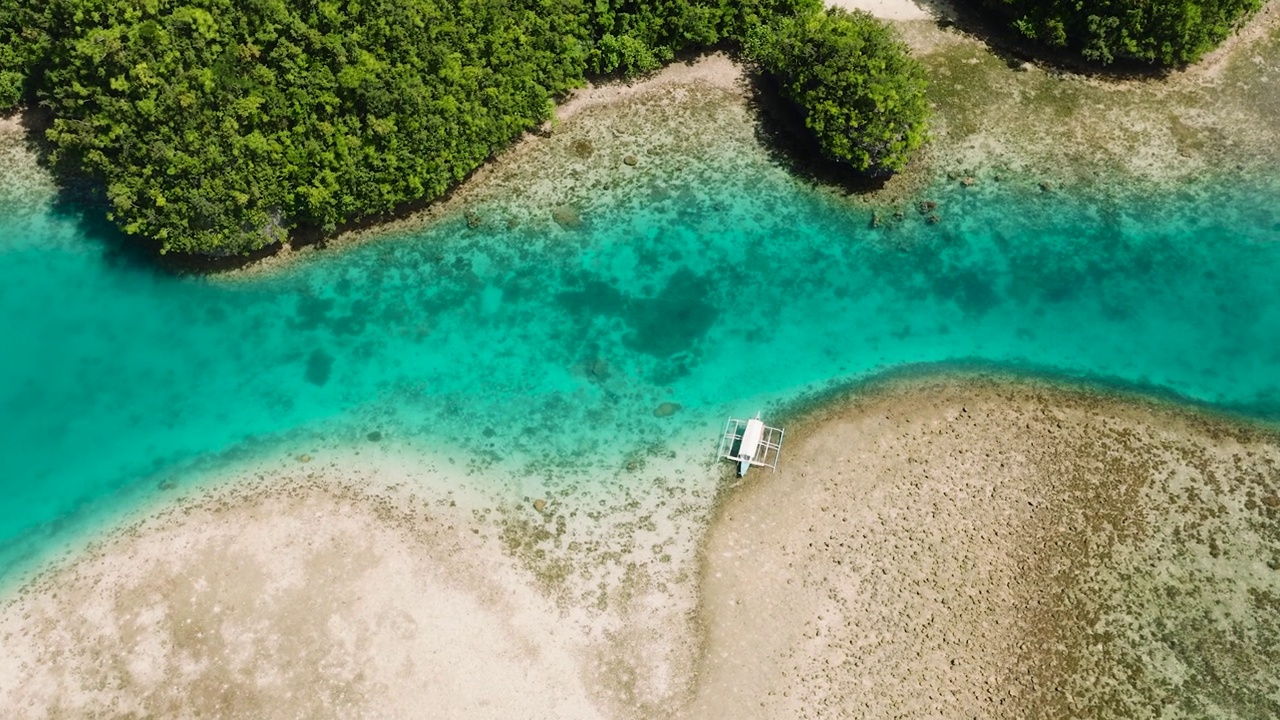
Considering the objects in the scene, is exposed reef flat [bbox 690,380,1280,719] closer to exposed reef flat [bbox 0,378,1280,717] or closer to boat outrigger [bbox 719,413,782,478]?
exposed reef flat [bbox 0,378,1280,717]

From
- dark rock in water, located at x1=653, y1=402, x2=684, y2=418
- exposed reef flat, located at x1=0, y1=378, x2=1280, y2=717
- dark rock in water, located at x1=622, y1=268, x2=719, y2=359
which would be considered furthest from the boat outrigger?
dark rock in water, located at x1=622, y1=268, x2=719, y2=359

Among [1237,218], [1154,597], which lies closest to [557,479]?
[1154,597]

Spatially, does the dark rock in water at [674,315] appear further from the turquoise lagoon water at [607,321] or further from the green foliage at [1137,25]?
the green foliage at [1137,25]

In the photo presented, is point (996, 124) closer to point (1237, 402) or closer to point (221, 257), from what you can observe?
point (1237, 402)

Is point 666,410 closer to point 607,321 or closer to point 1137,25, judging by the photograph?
point 607,321

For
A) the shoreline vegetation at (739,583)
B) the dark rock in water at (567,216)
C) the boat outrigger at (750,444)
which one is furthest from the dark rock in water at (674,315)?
the shoreline vegetation at (739,583)

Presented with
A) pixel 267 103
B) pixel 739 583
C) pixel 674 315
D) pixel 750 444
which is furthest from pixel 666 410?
pixel 267 103
